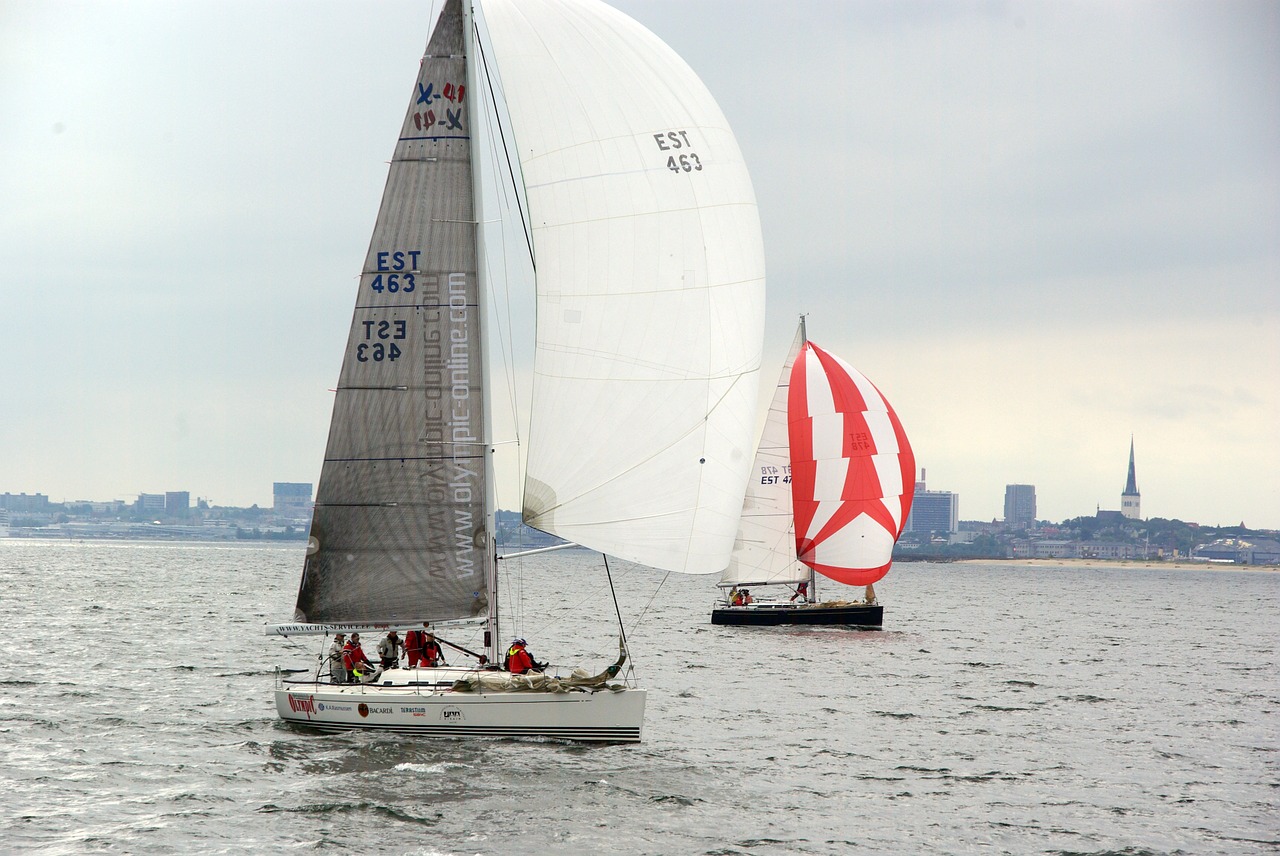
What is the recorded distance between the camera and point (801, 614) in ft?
141

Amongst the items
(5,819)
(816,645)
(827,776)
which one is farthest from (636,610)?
(5,819)

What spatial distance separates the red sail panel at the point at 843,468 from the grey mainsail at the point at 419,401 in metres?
23.7

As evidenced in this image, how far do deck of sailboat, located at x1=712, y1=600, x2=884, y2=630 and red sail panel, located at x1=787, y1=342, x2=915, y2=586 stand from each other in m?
1.31

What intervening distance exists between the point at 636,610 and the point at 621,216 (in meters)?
51.2

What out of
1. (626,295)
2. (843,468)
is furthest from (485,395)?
(843,468)

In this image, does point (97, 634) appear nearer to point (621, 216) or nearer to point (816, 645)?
point (816, 645)

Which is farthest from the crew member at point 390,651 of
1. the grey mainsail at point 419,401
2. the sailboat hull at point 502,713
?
the sailboat hull at point 502,713

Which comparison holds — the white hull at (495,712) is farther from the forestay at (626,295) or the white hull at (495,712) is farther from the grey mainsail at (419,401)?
the forestay at (626,295)

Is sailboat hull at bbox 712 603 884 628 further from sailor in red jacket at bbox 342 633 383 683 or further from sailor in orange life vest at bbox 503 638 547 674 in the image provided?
sailor in orange life vest at bbox 503 638 547 674

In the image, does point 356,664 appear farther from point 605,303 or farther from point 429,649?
point 605,303

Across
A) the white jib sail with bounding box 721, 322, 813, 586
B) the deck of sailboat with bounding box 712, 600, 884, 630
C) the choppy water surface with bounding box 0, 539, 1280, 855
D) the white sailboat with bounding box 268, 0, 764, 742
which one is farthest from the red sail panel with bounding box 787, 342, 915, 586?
the white sailboat with bounding box 268, 0, 764, 742

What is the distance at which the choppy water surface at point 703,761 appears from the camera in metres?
16.0

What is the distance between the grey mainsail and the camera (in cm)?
1962

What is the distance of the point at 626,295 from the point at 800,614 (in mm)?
26305
